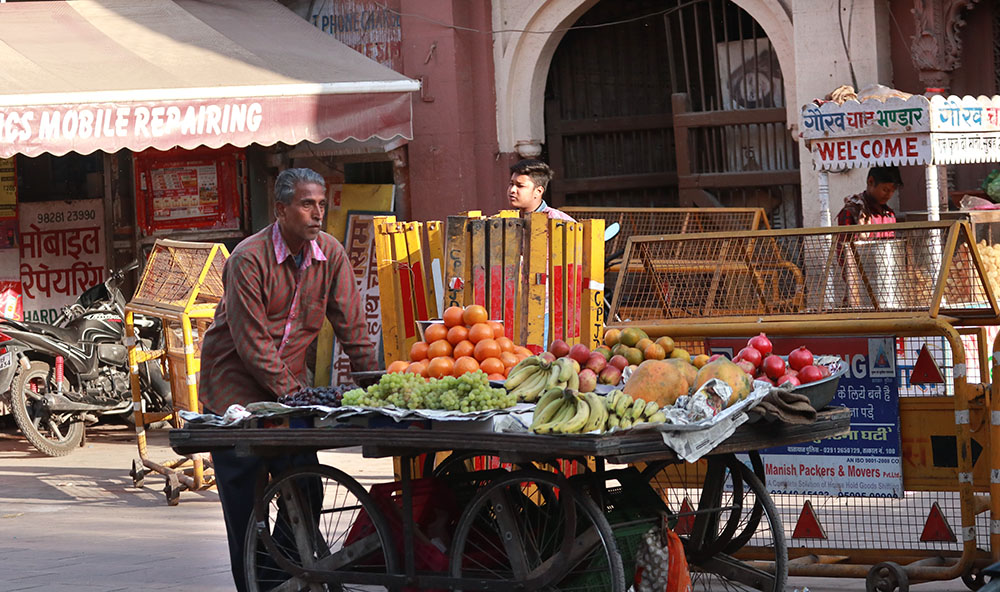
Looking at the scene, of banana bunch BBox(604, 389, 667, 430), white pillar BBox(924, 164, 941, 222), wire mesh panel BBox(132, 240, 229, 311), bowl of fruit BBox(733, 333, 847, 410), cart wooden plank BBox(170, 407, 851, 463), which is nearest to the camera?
cart wooden plank BBox(170, 407, 851, 463)

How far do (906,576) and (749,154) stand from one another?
22.1 feet

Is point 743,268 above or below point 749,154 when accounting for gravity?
Result: below

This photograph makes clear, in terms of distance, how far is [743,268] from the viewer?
791 centimetres

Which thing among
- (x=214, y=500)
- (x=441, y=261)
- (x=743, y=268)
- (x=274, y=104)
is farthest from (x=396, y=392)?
(x=274, y=104)

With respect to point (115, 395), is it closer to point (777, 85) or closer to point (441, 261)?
point (441, 261)

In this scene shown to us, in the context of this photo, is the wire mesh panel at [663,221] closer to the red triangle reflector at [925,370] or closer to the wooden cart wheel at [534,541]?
the red triangle reflector at [925,370]

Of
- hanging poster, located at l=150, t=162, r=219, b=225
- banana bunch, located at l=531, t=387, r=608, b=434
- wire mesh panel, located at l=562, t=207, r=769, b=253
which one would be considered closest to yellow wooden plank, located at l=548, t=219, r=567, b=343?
banana bunch, located at l=531, t=387, r=608, b=434

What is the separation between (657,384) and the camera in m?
4.80

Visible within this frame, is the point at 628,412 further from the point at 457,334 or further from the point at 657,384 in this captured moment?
the point at 457,334

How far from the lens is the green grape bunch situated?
4719 millimetres

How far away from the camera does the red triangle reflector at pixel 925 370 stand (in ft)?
19.1

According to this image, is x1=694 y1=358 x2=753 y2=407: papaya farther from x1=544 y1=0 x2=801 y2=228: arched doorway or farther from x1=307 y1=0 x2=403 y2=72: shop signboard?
x1=307 y1=0 x2=403 y2=72: shop signboard

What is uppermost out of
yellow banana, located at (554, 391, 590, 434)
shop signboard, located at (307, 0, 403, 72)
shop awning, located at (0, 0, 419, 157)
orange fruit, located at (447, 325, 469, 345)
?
shop signboard, located at (307, 0, 403, 72)

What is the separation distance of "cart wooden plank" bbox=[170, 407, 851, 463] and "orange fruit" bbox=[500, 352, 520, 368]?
592 mm
